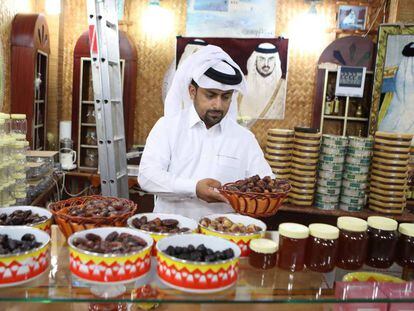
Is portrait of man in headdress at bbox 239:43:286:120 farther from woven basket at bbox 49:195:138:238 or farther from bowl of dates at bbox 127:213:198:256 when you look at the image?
woven basket at bbox 49:195:138:238

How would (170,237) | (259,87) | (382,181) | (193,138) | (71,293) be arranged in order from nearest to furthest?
1. (71,293)
2. (170,237)
3. (193,138)
4. (382,181)
5. (259,87)

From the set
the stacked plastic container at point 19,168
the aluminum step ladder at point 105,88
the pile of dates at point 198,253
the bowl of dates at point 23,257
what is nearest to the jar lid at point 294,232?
the pile of dates at point 198,253

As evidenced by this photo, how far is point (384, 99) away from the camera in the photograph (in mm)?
5215

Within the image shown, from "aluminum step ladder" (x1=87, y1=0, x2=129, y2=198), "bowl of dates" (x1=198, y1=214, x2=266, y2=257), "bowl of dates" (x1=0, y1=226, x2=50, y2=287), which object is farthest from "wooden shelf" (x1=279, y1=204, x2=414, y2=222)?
"bowl of dates" (x1=0, y1=226, x2=50, y2=287)

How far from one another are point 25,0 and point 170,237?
442 centimetres

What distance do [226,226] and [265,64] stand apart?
179 inches

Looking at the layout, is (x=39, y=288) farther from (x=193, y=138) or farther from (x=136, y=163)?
(x=136, y=163)

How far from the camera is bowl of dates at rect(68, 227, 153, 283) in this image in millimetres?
1055

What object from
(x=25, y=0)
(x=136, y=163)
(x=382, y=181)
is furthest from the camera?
(x=136, y=163)

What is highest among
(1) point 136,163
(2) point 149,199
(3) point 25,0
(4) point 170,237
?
(3) point 25,0

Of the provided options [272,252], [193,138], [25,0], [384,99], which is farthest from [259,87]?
[272,252]

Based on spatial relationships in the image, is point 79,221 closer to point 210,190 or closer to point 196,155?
point 210,190

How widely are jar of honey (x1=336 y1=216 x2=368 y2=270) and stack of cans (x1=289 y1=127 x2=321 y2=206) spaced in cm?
224

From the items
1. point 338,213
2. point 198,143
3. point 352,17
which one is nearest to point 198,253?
point 198,143
